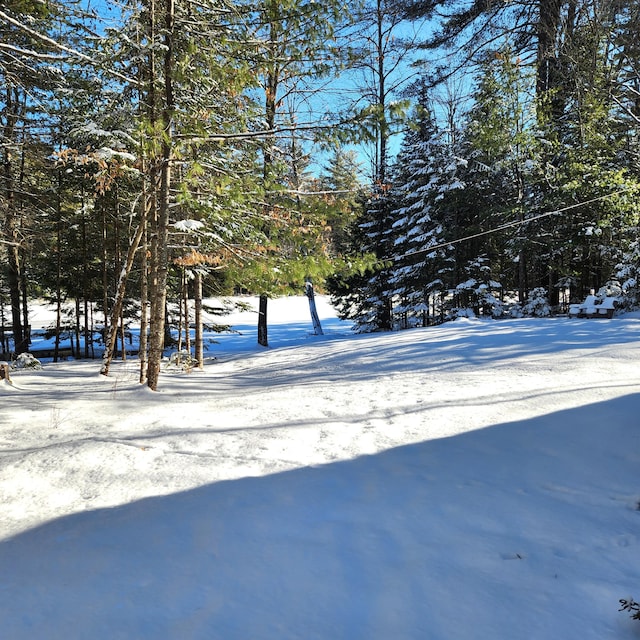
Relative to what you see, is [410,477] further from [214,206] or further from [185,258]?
[185,258]

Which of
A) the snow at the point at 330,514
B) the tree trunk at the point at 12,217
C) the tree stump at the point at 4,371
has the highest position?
the tree trunk at the point at 12,217

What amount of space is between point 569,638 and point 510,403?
2907 mm

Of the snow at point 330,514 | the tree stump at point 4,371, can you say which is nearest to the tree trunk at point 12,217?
the tree stump at point 4,371

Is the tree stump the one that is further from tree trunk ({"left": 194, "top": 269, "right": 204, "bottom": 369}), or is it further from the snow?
tree trunk ({"left": 194, "top": 269, "right": 204, "bottom": 369})

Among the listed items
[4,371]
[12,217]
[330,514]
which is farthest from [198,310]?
[330,514]

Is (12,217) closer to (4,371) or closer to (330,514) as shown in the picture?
(4,371)

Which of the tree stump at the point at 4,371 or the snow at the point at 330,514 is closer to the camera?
the snow at the point at 330,514

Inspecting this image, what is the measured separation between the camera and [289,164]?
22.8ft

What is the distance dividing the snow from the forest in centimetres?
222

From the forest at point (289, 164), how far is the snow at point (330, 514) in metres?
2.22

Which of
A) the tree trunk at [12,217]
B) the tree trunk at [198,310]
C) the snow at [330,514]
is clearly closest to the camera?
the snow at [330,514]

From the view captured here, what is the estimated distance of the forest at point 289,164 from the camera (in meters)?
4.95

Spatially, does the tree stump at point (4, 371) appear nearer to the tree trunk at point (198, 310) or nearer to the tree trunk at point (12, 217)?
the tree trunk at point (12, 217)

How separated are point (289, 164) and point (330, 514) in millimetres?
5941
